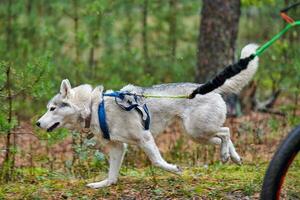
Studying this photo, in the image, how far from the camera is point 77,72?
12.8 m

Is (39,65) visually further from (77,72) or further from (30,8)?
(30,8)

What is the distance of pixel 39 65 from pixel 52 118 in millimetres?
861

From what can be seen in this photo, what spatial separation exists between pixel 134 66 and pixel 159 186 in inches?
296

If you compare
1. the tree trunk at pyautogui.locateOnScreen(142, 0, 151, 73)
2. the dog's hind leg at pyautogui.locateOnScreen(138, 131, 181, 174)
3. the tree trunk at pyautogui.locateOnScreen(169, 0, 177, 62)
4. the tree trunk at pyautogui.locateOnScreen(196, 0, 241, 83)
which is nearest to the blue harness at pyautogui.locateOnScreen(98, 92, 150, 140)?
the dog's hind leg at pyautogui.locateOnScreen(138, 131, 181, 174)

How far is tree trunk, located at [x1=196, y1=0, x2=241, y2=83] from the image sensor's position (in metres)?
12.1

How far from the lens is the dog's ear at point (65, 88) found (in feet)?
22.9

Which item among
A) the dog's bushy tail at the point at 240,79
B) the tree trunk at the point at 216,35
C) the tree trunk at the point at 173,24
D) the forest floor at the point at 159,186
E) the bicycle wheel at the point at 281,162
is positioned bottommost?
the forest floor at the point at 159,186

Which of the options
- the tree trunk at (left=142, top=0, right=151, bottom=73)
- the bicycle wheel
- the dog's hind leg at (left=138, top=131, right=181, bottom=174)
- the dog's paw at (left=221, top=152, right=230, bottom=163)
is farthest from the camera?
the tree trunk at (left=142, top=0, right=151, bottom=73)

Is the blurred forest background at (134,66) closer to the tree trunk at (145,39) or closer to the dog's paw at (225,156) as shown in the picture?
the tree trunk at (145,39)

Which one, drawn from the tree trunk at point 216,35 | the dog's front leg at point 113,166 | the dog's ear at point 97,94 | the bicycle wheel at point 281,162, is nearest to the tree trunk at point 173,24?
the tree trunk at point 216,35

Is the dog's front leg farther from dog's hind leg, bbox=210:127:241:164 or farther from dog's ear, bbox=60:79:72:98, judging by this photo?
dog's hind leg, bbox=210:127:241:164

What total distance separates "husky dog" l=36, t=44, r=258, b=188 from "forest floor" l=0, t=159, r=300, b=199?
0.22 m

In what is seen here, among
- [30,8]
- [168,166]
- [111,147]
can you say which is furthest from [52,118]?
[30,8]

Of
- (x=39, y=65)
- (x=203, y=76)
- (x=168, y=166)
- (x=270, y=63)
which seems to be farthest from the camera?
(x=270, y=63)
